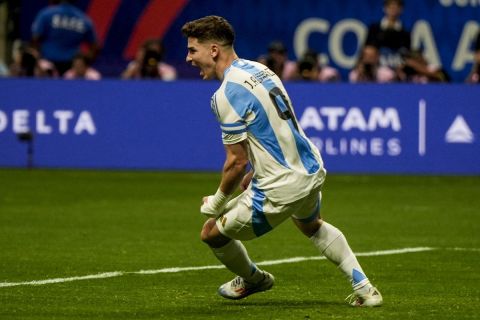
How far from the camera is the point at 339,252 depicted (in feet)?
27.7

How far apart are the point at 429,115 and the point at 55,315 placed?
12053 mm

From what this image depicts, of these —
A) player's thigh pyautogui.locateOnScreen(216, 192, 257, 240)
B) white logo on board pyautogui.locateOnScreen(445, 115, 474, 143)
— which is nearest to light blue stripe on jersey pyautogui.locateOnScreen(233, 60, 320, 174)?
player's thigh pyautogui.locateOnScreen(216, 192, 257, 240)

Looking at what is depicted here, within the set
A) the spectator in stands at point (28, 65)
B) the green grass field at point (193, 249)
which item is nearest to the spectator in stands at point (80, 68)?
the spectator in stands at point (28, 65)

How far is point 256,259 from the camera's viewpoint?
11125 millimetres

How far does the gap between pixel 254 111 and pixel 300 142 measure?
34 cm

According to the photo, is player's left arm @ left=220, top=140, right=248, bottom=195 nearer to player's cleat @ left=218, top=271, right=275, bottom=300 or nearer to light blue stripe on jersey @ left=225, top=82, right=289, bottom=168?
light blue stripe on jersey @ left=225, top=82, right=289, bottom=168

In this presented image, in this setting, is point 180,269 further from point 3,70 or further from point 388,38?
point 3,70

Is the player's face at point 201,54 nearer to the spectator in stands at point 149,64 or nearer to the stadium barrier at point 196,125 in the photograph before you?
the stadium barrier at point 196,125

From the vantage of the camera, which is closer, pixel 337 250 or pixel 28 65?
pixel 337 250

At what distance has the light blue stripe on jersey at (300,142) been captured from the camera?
813 cm

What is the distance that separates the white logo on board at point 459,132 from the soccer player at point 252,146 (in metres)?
11.3

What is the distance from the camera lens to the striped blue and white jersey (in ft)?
26.3

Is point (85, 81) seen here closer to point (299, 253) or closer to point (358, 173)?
point (358, 173)

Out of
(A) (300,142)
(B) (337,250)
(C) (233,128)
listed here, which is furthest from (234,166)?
(B) (337,250)
